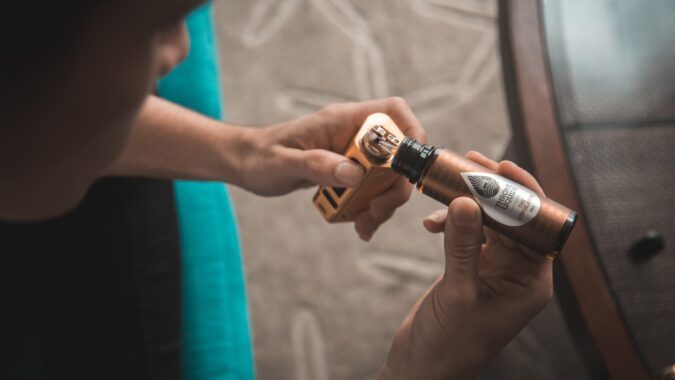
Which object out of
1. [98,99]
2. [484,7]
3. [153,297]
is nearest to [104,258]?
[153,297]

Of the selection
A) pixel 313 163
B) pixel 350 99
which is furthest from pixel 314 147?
pixel 350 99

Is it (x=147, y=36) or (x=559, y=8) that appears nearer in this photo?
(x=147, y=36)

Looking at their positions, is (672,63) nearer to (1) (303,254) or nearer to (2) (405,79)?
(2) (405,79)

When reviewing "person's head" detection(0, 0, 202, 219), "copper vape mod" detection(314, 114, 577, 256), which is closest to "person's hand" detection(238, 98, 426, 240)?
"copper vape mod" detection(314, 114, 577, 256)

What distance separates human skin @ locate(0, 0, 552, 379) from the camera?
354 millimetres

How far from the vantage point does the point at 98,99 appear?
1.23 ft

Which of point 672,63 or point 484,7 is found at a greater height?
point 672,63

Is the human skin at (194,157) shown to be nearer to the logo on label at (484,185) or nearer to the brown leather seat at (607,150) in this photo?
the logo on label at (484,185)

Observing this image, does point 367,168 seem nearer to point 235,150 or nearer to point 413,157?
point 413,157

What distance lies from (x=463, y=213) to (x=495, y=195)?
0.12 ft

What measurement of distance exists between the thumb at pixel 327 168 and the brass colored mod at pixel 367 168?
12mm

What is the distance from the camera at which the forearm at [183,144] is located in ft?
2.54

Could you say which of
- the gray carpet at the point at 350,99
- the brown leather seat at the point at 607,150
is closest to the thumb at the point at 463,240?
the brown leather seat at the point at 607,150

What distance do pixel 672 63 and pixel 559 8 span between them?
0.20m
